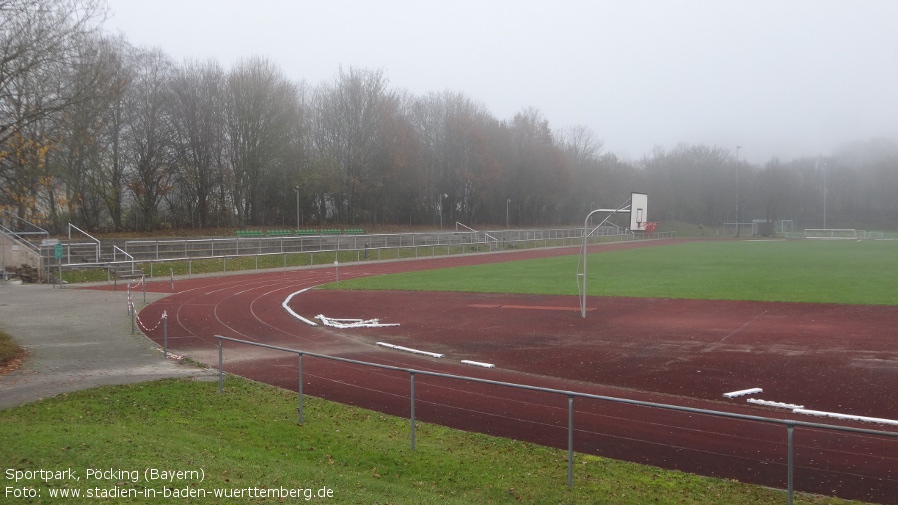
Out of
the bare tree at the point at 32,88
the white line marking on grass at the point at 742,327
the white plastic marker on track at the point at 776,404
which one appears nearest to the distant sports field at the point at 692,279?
the white line marking on grass at the point at 742,327

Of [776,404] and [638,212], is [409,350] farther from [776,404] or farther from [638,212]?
[638,212]

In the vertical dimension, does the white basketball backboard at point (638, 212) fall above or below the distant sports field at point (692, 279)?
above

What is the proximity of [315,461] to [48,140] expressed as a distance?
1007cm

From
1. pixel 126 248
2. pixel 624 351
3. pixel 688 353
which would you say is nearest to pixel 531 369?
pixel 624 351

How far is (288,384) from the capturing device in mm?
14398

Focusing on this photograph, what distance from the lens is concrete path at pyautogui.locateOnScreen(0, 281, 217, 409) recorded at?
1388cm

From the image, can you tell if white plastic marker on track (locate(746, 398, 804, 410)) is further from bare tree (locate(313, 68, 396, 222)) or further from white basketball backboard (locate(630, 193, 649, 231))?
bare tree (locate(313, 68, 396, 222))

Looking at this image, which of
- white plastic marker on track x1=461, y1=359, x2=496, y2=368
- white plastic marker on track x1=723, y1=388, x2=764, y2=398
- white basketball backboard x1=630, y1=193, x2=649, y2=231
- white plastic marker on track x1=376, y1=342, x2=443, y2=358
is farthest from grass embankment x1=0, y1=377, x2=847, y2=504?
white basketball backboard x1=630, y1=193, x2=649, y2=231

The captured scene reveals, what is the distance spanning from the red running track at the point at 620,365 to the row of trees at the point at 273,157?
719 centimetres

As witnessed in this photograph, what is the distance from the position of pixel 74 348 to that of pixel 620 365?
47.6ft

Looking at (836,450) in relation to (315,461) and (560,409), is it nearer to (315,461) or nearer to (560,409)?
(560,409)

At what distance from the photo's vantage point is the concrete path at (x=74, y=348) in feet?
45.5

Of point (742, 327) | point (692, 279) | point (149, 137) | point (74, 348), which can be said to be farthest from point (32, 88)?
point (149, 137)

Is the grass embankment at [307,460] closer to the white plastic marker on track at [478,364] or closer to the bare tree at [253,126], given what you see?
the white plastic marker on track at [478,364]
